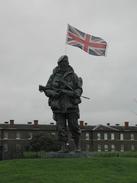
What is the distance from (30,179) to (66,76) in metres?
6.34

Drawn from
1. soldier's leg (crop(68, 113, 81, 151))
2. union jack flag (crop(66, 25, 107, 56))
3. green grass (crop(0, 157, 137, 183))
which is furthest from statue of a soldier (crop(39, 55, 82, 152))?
union jack flag (crop(66, 25, 107, 56))

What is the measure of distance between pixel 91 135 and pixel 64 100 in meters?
93.9

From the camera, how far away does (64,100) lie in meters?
18.2

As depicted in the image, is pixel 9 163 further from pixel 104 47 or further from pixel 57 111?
pixel 104 47

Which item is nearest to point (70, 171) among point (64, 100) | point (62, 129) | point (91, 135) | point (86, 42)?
point (62, 129)

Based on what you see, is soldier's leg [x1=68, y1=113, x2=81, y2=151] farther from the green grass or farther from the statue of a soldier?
the green grass

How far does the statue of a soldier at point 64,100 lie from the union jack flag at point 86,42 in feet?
11.7

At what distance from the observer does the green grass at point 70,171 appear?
1323cm

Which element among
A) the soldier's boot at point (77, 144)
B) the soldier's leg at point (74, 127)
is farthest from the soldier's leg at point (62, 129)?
the soldier's boot at point (77, 144)

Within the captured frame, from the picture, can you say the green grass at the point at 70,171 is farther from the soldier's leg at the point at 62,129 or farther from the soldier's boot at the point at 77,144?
the soldier's leg at the point at 62,129

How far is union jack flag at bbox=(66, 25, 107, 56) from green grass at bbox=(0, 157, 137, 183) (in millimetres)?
7099

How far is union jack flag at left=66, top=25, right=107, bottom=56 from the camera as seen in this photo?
2198 cm

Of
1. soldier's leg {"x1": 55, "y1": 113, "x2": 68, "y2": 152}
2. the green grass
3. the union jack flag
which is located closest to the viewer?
the green grass

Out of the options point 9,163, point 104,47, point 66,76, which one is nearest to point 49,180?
point 9,163
